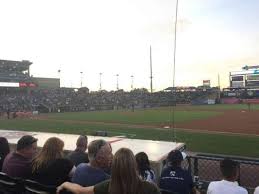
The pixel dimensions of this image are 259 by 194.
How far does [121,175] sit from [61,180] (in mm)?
1827

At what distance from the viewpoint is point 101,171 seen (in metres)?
4.80

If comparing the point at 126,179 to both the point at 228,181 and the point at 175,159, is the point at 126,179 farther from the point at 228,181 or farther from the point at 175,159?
the point at 175,159

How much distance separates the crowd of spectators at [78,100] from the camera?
68.0 meters

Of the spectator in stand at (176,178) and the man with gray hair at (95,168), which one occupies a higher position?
the man with gray hair at (95,168)

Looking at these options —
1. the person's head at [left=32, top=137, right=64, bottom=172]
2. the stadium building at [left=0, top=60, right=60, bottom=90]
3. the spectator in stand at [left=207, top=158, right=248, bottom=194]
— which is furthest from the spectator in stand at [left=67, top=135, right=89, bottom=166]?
the stadium building at [left=0, top=60, right=60, bottom=90]

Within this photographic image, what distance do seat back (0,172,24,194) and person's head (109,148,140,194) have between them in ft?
7.08

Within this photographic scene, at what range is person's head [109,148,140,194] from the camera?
360cm

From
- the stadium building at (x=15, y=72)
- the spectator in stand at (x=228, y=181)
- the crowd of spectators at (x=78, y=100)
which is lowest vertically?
the spectator in stand at (x=228, y=181)

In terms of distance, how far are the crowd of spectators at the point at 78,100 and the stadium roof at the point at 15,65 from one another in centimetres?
815

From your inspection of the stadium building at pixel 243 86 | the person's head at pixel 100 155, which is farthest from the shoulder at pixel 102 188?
the stadium building at pixel 243 86

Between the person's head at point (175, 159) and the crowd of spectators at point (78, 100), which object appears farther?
the crowd of spectators at point (78, 100)

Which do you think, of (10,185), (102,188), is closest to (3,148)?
Answer: (10,185)

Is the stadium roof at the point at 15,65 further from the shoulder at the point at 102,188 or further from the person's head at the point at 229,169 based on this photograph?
the shoulder at the point at 102,188

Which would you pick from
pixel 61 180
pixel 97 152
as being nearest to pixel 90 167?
pixel 97 152
